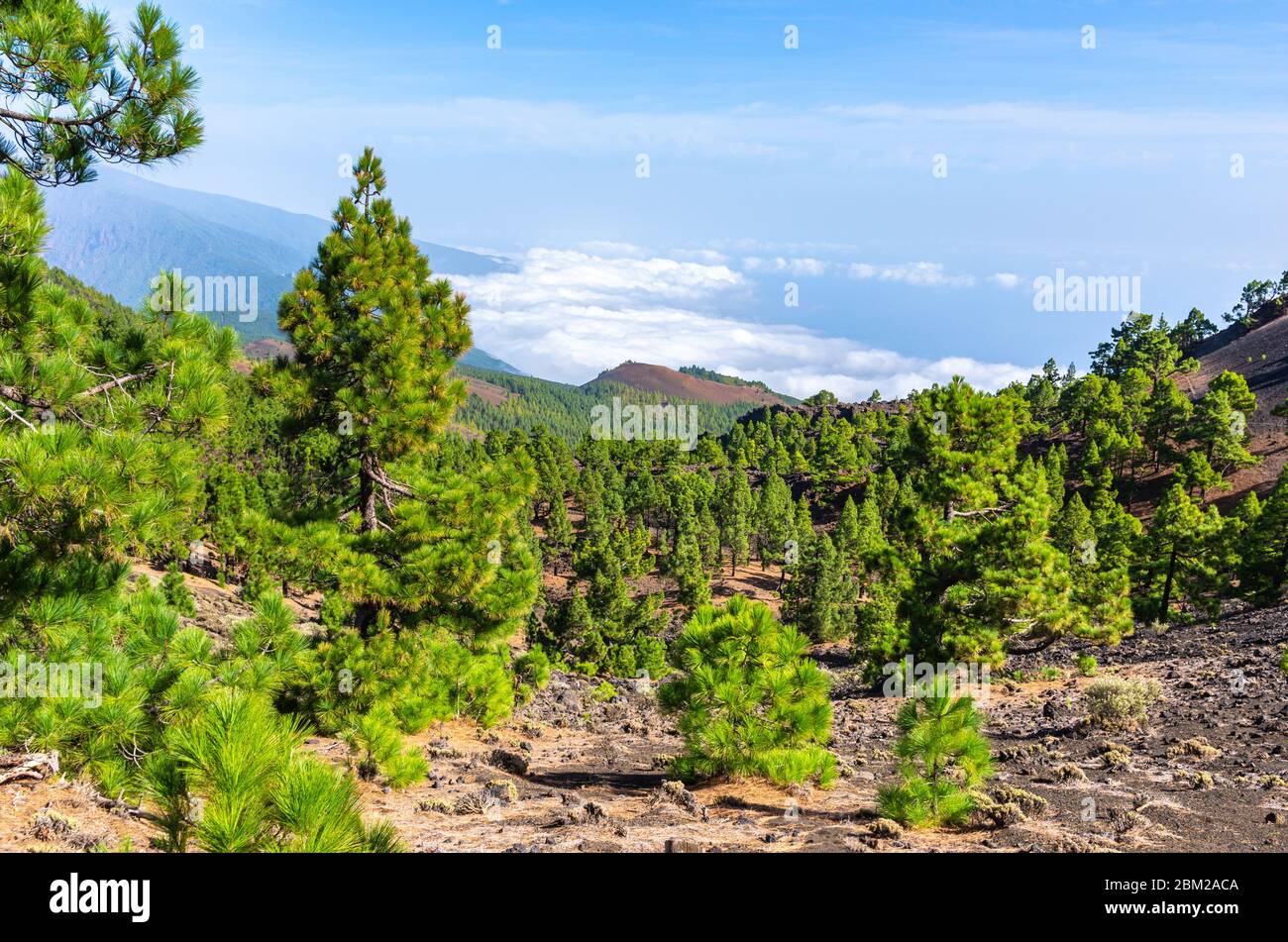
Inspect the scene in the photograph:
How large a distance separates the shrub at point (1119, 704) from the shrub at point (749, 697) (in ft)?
24.2

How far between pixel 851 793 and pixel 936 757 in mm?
2576

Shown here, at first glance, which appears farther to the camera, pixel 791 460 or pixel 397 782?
pixel 791 460

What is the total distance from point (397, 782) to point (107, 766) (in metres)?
4.35

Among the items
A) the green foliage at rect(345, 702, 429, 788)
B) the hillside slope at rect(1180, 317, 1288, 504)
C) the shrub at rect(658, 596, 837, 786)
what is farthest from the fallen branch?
the hillside slope at rect(1180, 317, 1288, 504)

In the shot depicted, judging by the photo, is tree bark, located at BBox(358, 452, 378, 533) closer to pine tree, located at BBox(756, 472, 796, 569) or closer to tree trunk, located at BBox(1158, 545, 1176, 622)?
tree trunk, located at BBox(1158, 545, 1176, 622)

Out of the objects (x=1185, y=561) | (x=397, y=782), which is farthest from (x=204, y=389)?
(x=1185, y=561)

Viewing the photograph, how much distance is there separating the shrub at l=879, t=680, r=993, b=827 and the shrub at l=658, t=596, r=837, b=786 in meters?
1.83

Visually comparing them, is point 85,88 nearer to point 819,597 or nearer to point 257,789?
point 257,789

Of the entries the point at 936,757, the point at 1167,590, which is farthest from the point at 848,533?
the point at 936,757

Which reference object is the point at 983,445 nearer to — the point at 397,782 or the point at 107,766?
the point at 397,782

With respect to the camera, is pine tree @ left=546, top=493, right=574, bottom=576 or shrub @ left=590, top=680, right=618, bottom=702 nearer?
shrub @ left=590, top=680, right=618, bottom=702

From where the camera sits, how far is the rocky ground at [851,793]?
25.3 feet

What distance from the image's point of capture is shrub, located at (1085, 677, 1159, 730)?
1465 centimetres
